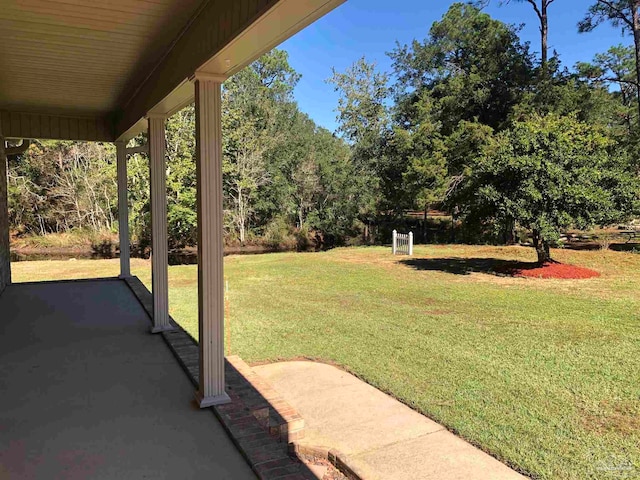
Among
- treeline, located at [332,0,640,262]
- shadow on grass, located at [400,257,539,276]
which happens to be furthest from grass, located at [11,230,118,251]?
treeline, located at [332,0,640,262]

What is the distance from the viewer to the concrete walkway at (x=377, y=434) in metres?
2.73

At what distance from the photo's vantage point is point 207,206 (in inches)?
113

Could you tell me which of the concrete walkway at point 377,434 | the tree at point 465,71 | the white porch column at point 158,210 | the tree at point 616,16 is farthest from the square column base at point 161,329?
the tree at point 616,16

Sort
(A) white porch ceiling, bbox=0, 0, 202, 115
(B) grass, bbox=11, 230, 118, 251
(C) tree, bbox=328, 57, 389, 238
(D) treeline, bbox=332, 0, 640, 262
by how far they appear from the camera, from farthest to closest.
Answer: (C) tree, bbox=328, 57, 389, 238 < (B) grass, bbox=11, 230, 118, 251 < (D) treeline, bbox=332, 0, 640, 262 < (A) white porch ceiling, bbox=0, 0, 202, 115

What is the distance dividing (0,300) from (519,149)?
959 centimetres

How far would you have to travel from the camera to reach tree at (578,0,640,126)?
14.8 m

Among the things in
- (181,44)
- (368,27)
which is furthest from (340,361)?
(368,27)

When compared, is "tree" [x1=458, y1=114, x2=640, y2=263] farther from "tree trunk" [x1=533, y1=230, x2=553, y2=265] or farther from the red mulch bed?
the red mulch bed

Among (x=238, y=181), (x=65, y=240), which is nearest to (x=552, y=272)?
(x=238, y=181)

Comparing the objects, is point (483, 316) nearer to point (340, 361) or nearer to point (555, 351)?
point (555, 351)

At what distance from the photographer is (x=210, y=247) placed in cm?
289

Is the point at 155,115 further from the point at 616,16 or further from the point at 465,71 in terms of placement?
the point at 616,16

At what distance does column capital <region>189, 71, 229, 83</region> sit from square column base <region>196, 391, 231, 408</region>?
1989 millimetres

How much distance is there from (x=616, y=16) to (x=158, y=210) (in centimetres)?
1825
